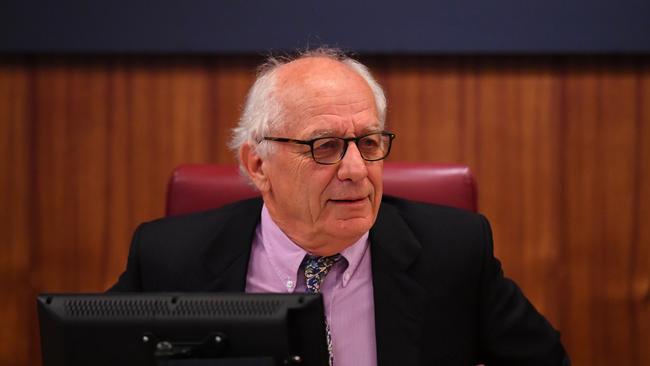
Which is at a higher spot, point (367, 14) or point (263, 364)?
point (367, 14)

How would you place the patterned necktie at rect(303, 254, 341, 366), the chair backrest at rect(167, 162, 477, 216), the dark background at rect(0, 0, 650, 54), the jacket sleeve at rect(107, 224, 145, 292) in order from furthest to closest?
the dark background at rect(0, 0, 650, 54) → the chair backrest at rect(167, 162, 477, 216) → the jacket sleeve at rect(107, 224, 145, 292) → the patterned necktie at rect(303, 254, 341, 366)

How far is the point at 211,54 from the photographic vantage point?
2314 mm

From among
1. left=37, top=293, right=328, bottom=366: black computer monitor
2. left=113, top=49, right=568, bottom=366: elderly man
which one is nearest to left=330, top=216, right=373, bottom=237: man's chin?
left=113, top=49, right=568, bottom=366: elderly man

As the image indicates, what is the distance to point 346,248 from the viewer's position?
1591 mm

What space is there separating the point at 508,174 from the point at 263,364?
1.47 m

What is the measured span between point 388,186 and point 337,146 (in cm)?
35

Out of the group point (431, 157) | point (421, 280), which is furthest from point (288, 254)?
point (431, 157)

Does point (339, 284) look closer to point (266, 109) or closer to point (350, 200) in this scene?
point (350, 200)

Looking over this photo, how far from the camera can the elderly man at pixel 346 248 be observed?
4.91ft

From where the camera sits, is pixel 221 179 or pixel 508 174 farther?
pixel 508 174

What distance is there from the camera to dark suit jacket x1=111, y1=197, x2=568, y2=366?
5.05ft

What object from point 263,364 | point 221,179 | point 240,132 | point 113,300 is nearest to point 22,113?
point 221,179

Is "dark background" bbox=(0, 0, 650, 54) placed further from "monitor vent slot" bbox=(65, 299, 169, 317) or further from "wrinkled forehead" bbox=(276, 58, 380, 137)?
"monitor vent slot" bbox=(65, 299, 169, 317)

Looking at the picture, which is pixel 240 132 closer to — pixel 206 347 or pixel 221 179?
pixel 221 179
